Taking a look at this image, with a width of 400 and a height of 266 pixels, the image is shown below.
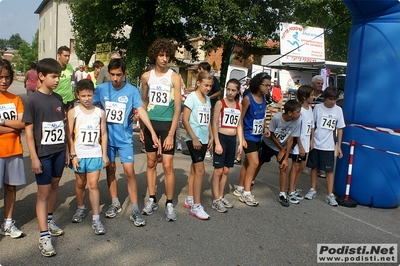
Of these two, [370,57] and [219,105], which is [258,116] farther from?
[370,57]

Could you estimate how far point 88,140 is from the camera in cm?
379

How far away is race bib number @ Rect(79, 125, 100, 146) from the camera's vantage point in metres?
3.77

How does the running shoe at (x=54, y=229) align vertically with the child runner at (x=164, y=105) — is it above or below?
below

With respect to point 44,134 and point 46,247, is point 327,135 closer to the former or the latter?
point 44,134

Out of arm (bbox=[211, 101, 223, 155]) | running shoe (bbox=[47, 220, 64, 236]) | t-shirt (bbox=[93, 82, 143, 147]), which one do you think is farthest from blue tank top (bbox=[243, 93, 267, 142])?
running shoe (bbox=[47, 220, 64, 236])

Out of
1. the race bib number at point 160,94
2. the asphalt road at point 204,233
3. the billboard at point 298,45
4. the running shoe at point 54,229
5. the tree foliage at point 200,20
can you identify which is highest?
the tree foliage at point 200,20

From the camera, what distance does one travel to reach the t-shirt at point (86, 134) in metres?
3.77

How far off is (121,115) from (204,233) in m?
1.58

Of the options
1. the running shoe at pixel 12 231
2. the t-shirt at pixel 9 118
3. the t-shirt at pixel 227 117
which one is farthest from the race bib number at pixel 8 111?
the t-shirt at pixel 227 117

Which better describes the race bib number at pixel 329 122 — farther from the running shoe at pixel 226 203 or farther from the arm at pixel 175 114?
the arm at pixel 175 114

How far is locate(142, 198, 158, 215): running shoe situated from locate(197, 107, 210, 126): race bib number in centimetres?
113

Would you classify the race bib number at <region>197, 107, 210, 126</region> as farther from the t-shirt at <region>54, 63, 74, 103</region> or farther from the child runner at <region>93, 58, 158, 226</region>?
the t-shirt at <region>54, 63, 74, 103</region>

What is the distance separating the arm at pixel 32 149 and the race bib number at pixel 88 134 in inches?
20.2

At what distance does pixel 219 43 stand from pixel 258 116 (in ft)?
51.5
